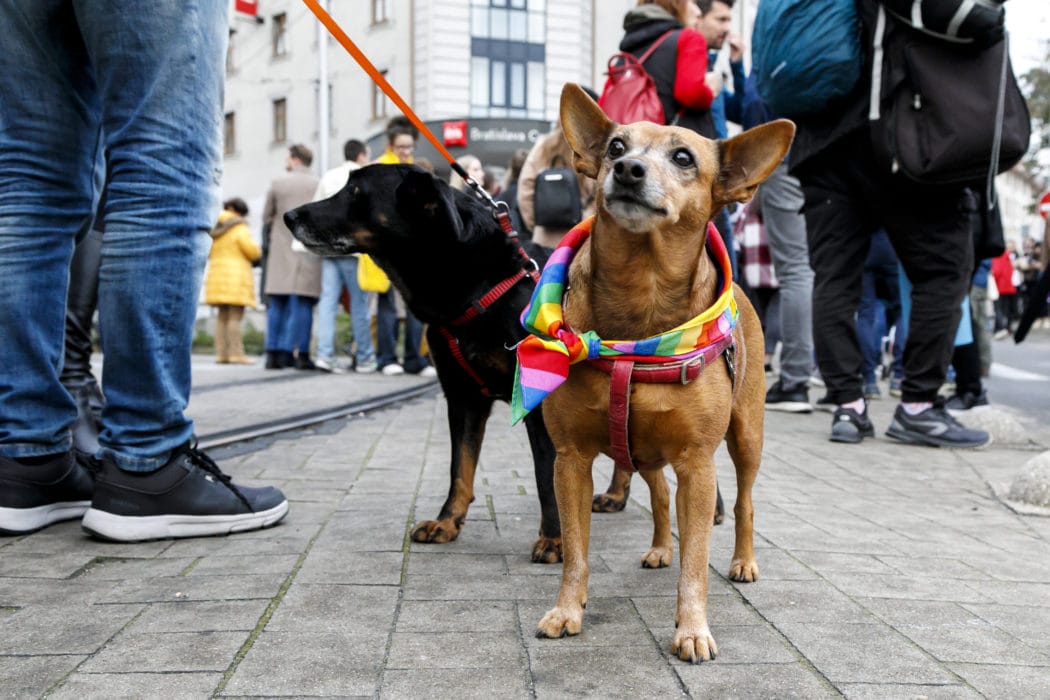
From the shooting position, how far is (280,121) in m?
34.8

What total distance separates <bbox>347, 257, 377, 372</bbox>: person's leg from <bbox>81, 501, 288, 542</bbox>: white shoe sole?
6.91 metres

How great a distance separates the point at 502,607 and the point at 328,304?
819 centimetres

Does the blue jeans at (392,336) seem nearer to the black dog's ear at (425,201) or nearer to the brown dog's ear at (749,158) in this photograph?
the black dog's ear at (425,201)

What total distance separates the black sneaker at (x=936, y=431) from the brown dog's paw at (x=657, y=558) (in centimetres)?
303

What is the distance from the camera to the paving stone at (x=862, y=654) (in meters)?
1.78

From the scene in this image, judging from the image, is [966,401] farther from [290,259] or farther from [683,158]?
[290,259]

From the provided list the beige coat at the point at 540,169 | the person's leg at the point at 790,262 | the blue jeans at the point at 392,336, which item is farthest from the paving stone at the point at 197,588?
the blue jeans at the point at 392,336

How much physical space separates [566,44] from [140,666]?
30.4 metres

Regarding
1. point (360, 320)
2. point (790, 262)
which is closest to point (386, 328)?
point (360, 320)

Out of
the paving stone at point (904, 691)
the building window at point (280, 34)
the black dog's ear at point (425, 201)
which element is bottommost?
the paving stone at point (904, 691)

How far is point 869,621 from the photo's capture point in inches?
83.4

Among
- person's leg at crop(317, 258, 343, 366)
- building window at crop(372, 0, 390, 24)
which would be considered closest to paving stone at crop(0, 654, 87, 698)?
person's leg at crop(317, 258, 343, 366)

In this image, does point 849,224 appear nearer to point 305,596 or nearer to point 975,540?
point 975,540

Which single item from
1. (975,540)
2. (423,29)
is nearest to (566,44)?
(423,29)
